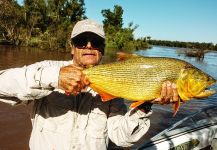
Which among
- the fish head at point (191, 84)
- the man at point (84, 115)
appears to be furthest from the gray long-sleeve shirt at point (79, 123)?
the fish head at point (191, 84)

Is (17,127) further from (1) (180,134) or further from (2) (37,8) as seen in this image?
(2) (37,8)

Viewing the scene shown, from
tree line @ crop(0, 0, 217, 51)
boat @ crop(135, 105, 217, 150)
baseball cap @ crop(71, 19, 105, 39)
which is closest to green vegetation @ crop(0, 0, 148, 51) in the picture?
tree line @ crop(0, 0, 217, 51)

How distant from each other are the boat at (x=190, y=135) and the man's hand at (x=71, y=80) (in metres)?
3.03

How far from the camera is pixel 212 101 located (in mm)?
14508

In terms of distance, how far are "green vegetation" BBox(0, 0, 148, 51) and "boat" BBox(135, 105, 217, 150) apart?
34425 mm

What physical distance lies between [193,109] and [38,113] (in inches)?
410

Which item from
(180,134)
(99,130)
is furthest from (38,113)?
(180,134)

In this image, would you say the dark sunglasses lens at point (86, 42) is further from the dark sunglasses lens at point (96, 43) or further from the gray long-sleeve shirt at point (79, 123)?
the gray long-sleeve shirt at point (79, 123)

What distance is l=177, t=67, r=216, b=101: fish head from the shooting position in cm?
303

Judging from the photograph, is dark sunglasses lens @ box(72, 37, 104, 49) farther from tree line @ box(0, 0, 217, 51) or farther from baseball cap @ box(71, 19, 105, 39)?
tree line @ box(0, 0, 217, 51)

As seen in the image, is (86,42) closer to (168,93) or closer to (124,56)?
(124,56)

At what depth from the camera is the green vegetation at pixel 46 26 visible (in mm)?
41000

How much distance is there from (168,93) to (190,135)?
12.4 feet

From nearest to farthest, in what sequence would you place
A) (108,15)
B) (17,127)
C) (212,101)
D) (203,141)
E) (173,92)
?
(173,92), (203,141), (17,127), (212,101), (108,15)
